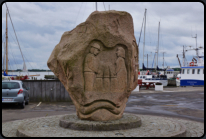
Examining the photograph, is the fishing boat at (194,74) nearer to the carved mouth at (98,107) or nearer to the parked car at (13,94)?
the parked car at (13,94)

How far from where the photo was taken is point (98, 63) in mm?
7406

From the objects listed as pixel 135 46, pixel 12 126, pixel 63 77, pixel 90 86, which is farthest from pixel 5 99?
pixel 135 46

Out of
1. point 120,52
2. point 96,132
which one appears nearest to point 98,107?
point 96,132

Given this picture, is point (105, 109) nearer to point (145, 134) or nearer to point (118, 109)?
point (118, 109)

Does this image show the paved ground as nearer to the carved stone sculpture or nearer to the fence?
the fence

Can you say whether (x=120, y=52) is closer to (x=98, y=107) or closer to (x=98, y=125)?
(x=98, y=107)

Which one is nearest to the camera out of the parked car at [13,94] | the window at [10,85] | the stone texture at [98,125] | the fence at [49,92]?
the stone texture at [98,125]

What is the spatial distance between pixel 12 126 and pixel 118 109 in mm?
3602

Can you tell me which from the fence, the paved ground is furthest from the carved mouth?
the fence

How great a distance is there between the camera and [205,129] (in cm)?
748

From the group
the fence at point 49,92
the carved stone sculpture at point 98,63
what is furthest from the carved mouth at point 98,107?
the fence at point 49,92

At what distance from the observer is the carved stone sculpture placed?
7195mm

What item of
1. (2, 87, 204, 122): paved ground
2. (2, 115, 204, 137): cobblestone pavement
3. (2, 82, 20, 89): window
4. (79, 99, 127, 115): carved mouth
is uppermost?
(2, 82, 20, 89): window

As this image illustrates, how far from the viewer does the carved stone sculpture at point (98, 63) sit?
7.20m
